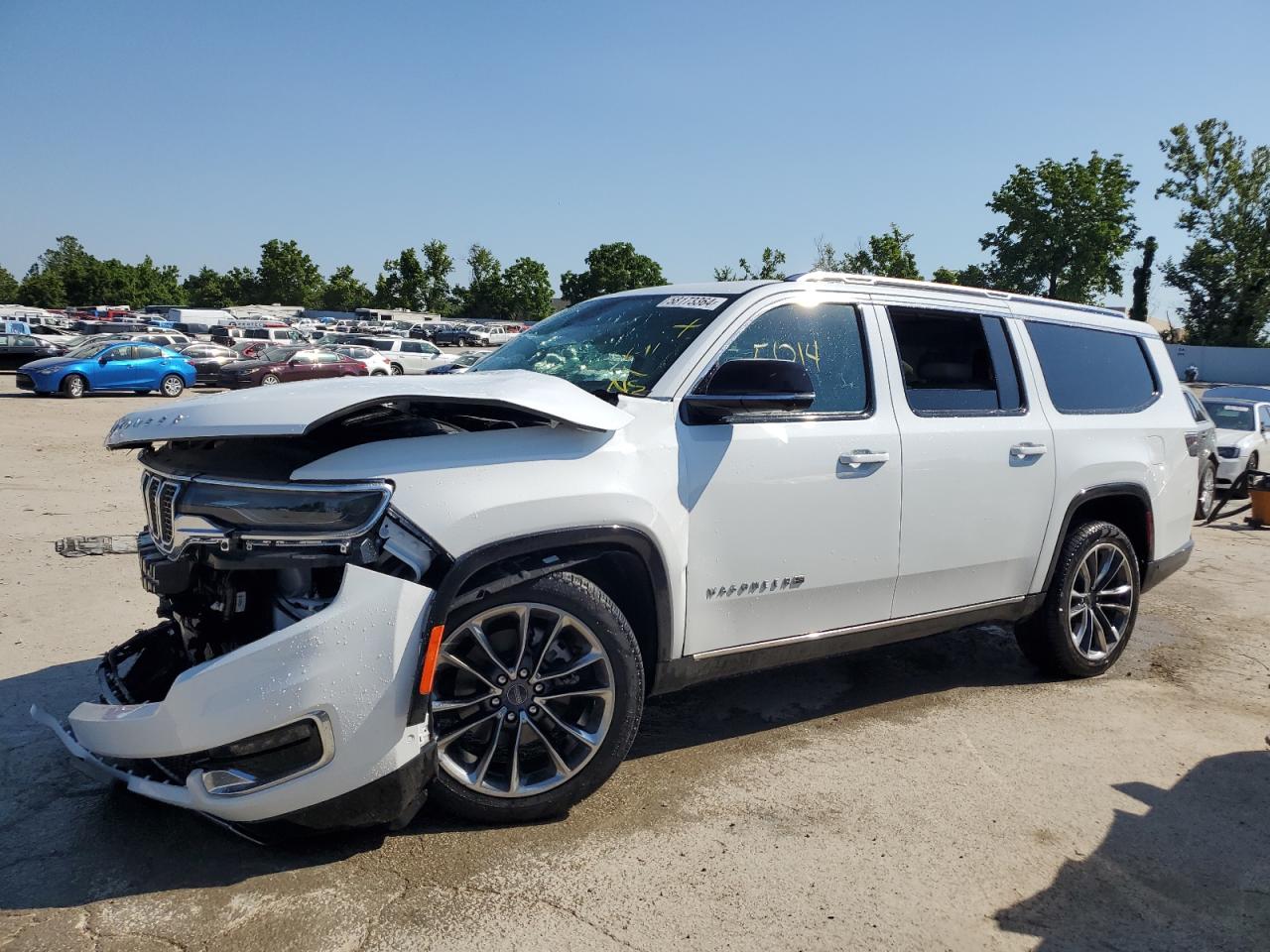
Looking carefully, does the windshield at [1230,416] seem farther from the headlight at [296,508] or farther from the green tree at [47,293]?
the green tree at [47,293]

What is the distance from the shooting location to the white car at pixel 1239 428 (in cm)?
1380

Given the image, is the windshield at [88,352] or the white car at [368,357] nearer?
the windshield at [88,352]

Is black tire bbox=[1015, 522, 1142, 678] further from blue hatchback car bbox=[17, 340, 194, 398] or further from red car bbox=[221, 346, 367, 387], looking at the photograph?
red car bbox=[221, 346, 367, 387]

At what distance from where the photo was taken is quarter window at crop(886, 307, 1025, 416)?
4.17 meters

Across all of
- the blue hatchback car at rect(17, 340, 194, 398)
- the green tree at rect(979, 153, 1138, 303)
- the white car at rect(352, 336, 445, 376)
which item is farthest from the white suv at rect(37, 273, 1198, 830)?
the green tree at rect(979, 153, 1138, 303)

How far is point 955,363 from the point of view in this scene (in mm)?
4410

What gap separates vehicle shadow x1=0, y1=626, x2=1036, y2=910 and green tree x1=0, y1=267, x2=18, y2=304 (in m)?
108

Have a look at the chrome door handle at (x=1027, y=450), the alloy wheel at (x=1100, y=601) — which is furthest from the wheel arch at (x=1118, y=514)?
the chrome door handle at (x=1027, y=450)

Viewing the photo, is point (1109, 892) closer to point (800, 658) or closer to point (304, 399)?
point (800, 658)

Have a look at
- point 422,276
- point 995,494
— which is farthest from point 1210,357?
point 422,276

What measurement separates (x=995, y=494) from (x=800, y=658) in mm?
1267

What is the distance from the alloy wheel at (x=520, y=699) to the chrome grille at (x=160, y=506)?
918 mm

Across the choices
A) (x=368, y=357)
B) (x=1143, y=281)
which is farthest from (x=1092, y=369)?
(x=1143, y=281)

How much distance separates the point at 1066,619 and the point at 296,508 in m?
3.89
